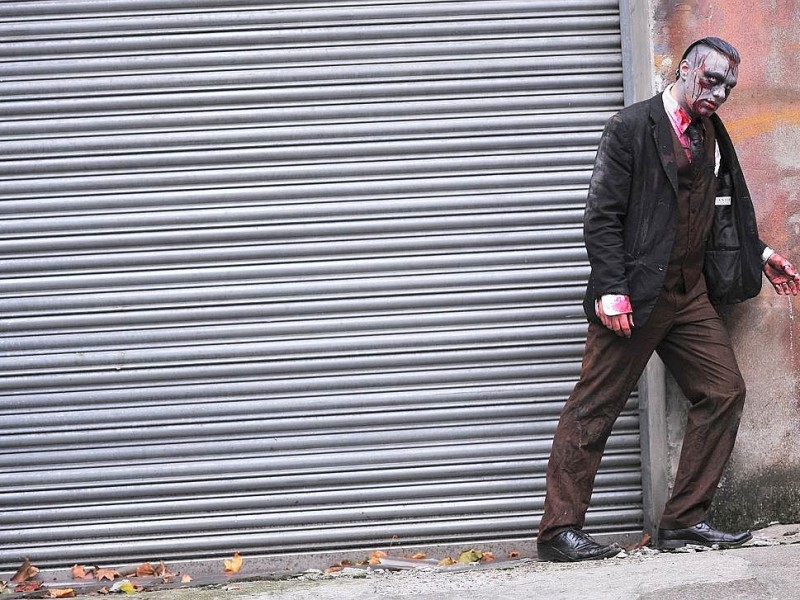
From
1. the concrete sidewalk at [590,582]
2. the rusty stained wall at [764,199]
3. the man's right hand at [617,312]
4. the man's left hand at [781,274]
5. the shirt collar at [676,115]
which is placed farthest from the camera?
the rusty stained wall at [764,199]

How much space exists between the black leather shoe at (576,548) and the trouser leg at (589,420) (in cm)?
4

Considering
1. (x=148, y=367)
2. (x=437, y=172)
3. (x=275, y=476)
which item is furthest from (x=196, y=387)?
(x=437, y=172)

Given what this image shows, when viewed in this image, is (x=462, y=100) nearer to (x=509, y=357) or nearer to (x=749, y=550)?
(x=509, y=357)

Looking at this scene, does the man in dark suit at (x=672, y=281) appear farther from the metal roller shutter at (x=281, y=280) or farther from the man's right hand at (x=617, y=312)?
the metal roller shutter at (x=281, y=280)

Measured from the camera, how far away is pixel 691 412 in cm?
436

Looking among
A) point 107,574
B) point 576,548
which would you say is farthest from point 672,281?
point 107,574

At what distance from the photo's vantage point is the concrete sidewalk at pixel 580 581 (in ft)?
11.9

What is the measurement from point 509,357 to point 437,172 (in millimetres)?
1053

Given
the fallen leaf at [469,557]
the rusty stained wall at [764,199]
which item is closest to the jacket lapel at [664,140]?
the rusty stained wall at [764,199]

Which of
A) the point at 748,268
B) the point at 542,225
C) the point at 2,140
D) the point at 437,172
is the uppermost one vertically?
the point at 2,140

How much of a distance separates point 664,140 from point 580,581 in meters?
1.95

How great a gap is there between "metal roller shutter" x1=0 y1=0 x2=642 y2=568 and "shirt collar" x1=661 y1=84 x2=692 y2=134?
76 centimetres

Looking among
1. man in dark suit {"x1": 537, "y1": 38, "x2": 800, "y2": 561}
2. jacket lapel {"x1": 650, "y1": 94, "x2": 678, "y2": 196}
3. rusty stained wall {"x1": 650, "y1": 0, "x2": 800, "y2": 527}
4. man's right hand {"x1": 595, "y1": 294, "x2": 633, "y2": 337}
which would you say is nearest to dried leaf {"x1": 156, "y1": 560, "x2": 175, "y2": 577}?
man in dark suit {"x1": 537, "y1": 38, "x2": 800, "y2": 561}

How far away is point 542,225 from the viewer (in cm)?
497
